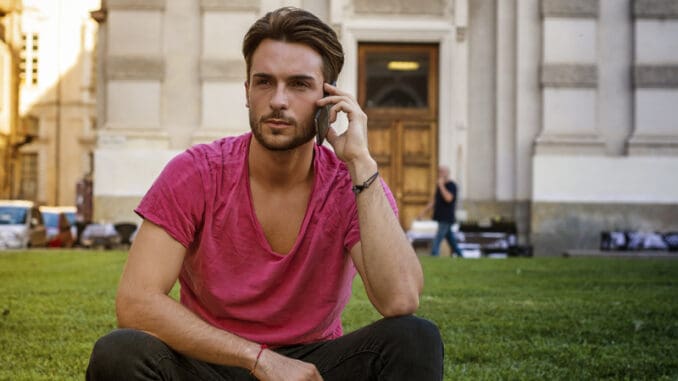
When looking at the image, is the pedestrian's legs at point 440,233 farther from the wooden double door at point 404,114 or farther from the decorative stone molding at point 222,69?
the decorative stone molding at point 222,69

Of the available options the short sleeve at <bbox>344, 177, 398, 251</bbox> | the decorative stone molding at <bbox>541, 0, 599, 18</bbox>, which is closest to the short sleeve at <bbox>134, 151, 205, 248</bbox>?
the short sleeve at <bbox>344, 177, 398, 251</bbox>

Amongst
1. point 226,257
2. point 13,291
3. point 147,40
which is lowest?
point 13,291

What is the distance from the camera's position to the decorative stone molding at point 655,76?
19.3 metres

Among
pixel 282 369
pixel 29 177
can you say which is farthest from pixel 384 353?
pixel 29 177

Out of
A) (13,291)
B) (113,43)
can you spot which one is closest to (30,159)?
(113,43)

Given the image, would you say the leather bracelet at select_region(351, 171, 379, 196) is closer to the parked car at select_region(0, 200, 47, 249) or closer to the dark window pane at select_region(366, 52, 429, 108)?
the dark window pane at select_region(366, 52, 429, 108)

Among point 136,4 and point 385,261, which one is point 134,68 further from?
point 385,261

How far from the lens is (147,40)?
19.9 meters

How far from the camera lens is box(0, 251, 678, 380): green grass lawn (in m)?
5.62

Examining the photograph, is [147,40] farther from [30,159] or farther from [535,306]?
[30,159]

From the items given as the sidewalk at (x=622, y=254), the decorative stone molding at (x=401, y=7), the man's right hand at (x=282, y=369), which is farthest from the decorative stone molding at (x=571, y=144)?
the man's right hand at (x=282, y=369)

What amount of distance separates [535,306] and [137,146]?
12875mm

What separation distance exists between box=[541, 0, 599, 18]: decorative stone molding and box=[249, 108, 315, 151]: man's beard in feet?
55.2

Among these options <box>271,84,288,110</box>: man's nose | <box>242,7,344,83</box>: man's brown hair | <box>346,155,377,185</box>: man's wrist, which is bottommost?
<box>346,155,377,185</box>: man's wrist
